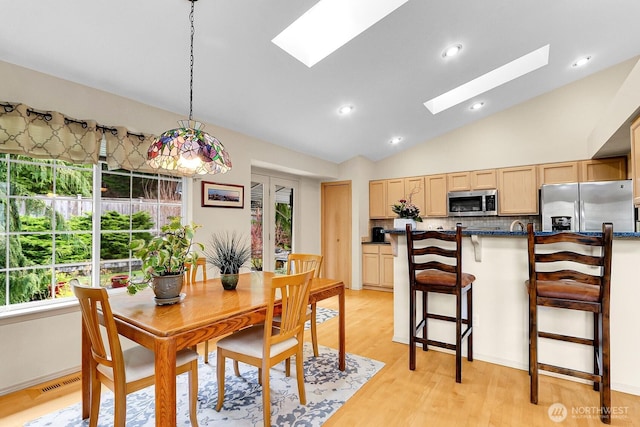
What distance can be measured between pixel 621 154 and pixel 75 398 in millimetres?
6329

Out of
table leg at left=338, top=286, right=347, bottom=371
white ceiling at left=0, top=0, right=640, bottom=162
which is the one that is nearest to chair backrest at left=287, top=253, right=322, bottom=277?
table leg at left=338, top=286, right=347, bottom=371

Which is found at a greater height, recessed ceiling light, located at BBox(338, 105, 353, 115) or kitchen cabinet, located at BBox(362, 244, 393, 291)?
recessed ceiling light, located at BBox(338, 105, 353, 115)

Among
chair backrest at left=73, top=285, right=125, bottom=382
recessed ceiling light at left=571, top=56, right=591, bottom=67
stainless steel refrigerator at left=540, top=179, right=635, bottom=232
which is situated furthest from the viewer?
recessed ceiling light at left=571, top=56, right=591, bottom=67

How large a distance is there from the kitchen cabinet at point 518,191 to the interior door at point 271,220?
11.2ft

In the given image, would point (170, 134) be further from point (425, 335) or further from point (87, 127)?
point (425, 335)

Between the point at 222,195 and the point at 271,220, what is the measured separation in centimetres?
157

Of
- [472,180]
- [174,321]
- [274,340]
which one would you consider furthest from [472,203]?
[174,321]

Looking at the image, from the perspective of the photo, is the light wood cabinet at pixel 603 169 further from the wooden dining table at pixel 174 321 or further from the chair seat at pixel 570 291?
the wooden dining table at pixel 174 321

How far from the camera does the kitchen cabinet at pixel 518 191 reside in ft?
14.9

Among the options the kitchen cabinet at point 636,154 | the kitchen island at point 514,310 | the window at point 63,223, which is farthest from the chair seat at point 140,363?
the kitchen cabinet at point 636,154

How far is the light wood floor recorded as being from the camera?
6.33 feet

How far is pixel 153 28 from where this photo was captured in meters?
2.16

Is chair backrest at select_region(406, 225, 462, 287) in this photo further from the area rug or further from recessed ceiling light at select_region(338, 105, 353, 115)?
recessed ceiling light at select_region(338, 105, 353, 115)

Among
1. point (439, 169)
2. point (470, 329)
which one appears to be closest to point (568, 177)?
point (439, 169)
